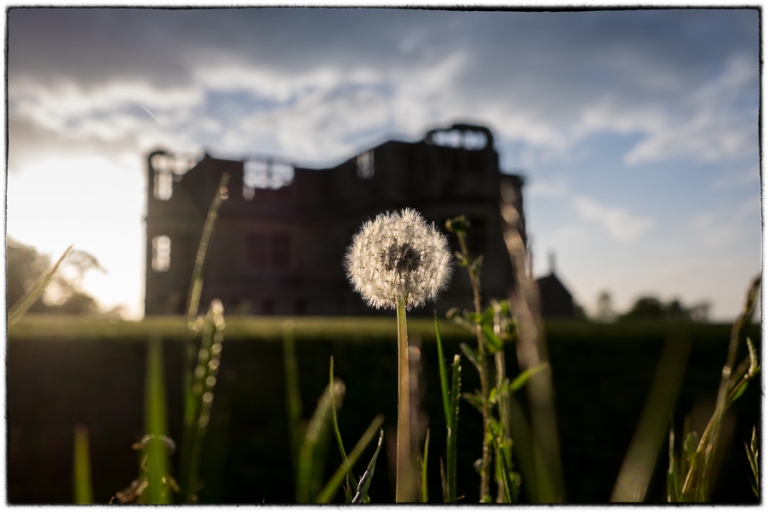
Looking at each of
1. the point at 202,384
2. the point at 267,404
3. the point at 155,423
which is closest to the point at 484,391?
the point at 202,384

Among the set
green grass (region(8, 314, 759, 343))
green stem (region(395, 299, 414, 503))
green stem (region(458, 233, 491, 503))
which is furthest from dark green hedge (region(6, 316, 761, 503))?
green stem (region(395, 299, 414, 503))

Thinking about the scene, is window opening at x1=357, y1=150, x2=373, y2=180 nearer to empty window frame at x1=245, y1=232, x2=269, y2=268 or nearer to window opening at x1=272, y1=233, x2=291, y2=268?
window opening at x1=272, y1=233, x2=291, y2=268

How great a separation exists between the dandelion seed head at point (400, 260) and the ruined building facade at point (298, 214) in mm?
18018

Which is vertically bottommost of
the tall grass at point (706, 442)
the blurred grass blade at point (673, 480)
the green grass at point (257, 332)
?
the green grass at point (257, 332)

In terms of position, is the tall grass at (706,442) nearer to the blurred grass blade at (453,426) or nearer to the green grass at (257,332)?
the blurred grass blade at (453,426)

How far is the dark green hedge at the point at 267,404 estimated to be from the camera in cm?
522

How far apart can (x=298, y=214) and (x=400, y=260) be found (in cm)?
2319

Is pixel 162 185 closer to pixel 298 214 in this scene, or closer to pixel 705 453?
pixel 298 214

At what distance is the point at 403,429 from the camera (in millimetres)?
814

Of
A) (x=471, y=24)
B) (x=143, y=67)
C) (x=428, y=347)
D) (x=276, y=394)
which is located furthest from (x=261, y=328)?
(x=471, y=24)

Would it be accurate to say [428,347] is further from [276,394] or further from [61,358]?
[61,358]

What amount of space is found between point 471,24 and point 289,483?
4.34 meters

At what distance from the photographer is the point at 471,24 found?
225 cm

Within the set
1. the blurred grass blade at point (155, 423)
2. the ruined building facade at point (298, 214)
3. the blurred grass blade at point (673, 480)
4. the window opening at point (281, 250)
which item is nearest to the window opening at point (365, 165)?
the ruined building facade at point (298, 214)
